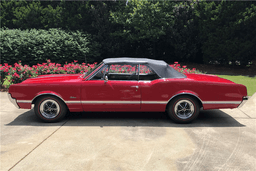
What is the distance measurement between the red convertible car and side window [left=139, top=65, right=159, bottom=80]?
0.08 ft

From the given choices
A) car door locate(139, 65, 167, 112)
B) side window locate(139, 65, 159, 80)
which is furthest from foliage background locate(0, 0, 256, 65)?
car door locate(139, 65, 167, 112)

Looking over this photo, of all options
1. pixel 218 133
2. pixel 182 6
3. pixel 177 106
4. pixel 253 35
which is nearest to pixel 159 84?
pixel 177 106

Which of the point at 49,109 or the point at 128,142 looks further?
the point at 49,109

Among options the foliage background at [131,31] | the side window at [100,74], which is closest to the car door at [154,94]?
the side window at [100,74]

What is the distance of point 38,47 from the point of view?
1556cm

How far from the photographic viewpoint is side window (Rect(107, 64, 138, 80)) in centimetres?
543

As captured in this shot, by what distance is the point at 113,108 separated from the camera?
5.38 metres

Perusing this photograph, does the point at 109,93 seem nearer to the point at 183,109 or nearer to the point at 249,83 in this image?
the point at 183,109

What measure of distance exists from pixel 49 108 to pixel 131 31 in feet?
52.3

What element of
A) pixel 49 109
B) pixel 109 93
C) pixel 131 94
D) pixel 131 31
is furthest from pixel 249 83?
pixel 131 31

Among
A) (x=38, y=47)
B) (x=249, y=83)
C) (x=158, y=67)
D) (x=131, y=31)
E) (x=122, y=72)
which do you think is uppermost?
(x=131, y=31)

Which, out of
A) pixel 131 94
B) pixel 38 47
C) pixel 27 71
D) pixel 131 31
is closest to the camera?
pixel 131 94

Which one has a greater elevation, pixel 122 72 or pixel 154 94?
pixel 122 72

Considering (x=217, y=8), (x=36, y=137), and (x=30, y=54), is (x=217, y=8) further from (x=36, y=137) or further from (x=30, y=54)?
(x=36, y=137)
